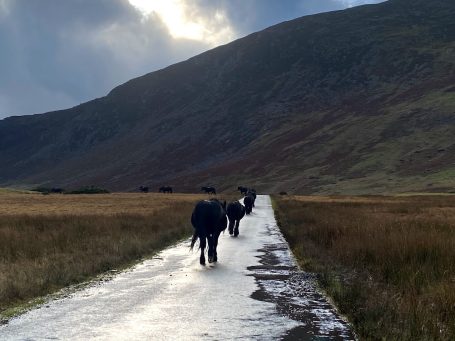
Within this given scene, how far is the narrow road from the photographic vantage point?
26.2 feet

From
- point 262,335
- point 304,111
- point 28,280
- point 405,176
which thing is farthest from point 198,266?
point 304,111

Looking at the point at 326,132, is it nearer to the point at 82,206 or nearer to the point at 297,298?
the point at 82,206

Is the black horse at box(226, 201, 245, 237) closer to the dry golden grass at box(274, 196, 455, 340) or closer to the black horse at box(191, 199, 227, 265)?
the dry golden grass at box(274, 196, 455, 340)

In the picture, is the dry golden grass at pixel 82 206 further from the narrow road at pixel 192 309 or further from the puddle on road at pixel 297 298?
the narrow road at pixel 192 309

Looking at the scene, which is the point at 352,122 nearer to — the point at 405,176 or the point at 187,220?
the point at 405,176

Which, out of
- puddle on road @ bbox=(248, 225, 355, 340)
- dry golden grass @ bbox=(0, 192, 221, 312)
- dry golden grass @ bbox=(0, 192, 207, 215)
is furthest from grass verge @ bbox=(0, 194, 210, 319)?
dry golden grass @ bbox=(0, 192, 207, 215)

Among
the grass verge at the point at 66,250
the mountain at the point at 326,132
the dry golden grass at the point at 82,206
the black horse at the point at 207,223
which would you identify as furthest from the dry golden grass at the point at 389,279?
the mountain at the point at 326,132

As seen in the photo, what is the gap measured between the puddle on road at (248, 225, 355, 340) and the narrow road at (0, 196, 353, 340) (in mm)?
14

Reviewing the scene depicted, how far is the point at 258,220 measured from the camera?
108ft

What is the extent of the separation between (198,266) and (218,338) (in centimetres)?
749

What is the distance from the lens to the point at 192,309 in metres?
9.62

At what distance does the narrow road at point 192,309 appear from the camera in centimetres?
800

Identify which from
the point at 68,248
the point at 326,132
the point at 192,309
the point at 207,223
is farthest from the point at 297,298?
the point at 326,132

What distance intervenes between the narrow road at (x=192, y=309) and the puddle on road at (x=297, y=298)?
0.6 inches
